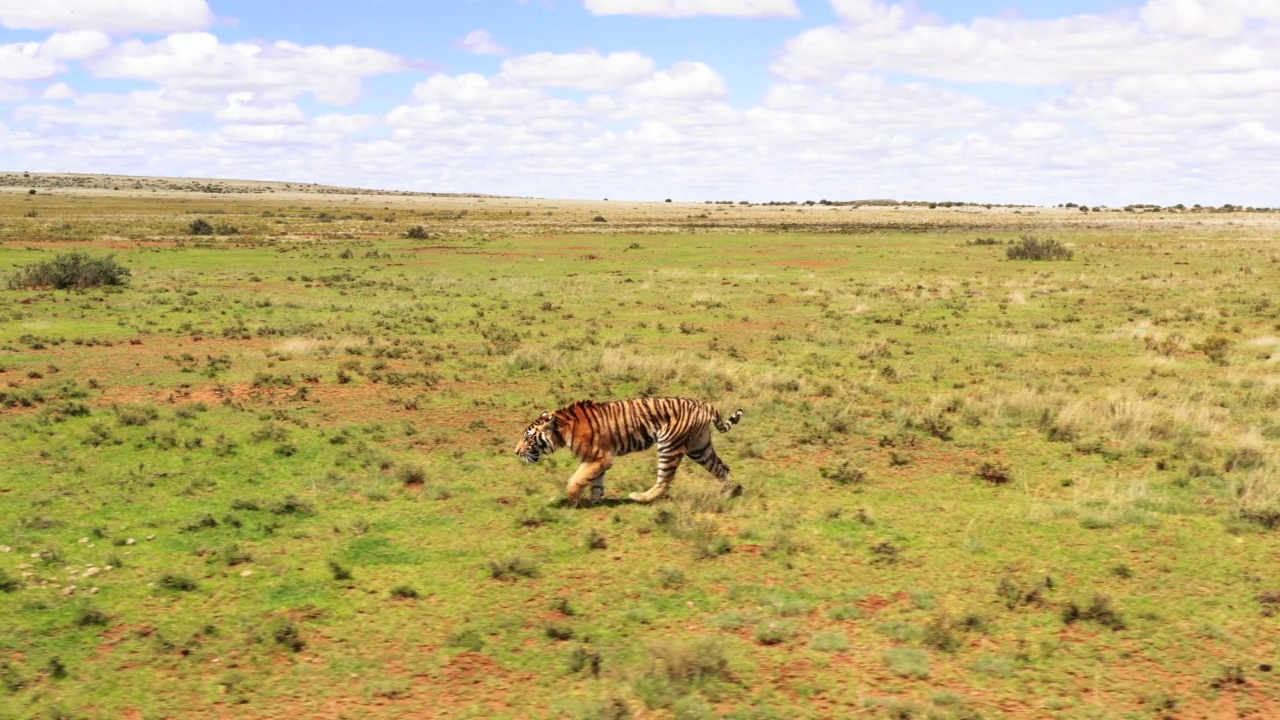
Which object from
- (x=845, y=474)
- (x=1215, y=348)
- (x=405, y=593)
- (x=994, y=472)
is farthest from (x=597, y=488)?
(x=1215, y=348)

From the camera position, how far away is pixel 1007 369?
25.9 metres

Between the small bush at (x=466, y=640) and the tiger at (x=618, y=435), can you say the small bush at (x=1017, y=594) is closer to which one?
the tiger at (x=618, y=435)

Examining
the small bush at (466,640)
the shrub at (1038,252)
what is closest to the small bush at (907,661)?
the small bush at (466,640)

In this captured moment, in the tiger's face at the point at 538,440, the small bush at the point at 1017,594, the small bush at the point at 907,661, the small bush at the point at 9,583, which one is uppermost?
the tiger's face at the point at 538,440

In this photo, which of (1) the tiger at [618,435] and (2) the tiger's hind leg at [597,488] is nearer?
(1) the tiger at [618,435]

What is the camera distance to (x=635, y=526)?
13289 millimetres

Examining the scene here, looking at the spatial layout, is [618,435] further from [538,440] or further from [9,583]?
[9,583]

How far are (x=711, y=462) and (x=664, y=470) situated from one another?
869 millimetres

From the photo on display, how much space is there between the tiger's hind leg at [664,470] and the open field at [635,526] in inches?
10.7

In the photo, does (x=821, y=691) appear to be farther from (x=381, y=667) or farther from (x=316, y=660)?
(x=316, y=660)

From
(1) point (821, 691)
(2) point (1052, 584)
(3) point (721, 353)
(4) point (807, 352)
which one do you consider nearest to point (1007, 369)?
(4) point (807, 352)

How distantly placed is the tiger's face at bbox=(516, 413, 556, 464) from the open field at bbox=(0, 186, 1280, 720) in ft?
2.47

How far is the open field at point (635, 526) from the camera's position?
916 cm

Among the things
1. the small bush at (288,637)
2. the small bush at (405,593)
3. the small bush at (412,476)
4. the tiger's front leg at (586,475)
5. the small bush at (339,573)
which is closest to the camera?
the small bush at (288,637)
